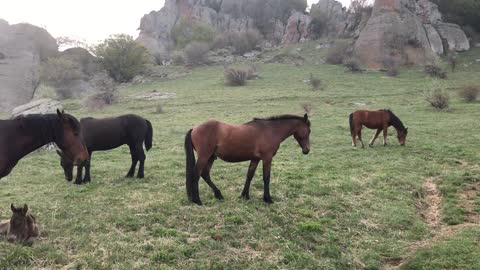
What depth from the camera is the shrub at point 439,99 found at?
73.2 feet

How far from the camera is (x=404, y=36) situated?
145 ft

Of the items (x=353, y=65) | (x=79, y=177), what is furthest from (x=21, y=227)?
(x=353, y=65)

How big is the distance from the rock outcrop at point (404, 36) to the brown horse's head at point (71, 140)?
4095 centimetres

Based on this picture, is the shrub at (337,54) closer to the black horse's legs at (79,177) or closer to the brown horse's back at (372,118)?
the brown horse's back at (372,118)

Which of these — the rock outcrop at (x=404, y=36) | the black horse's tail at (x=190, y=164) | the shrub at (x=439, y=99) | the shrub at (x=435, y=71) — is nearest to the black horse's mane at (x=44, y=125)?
the black horse's tail at (x=190, y=164)

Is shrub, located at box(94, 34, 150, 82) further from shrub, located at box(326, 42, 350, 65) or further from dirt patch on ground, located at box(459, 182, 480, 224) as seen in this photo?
dirt patch on ground, located at box(459, 182, 480, 224)

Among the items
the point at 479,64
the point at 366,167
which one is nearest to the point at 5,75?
the point at 366,167

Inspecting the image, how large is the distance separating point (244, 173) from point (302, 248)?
15.6ft

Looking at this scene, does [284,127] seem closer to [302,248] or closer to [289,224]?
[289,224]

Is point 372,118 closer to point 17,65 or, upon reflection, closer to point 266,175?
point 266,175

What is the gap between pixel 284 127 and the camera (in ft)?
27.8

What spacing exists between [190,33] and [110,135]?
63.7 m

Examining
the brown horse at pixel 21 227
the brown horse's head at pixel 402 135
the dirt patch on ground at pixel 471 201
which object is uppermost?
the brown horse at pixel 21 227

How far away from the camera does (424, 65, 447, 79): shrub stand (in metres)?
34.4
